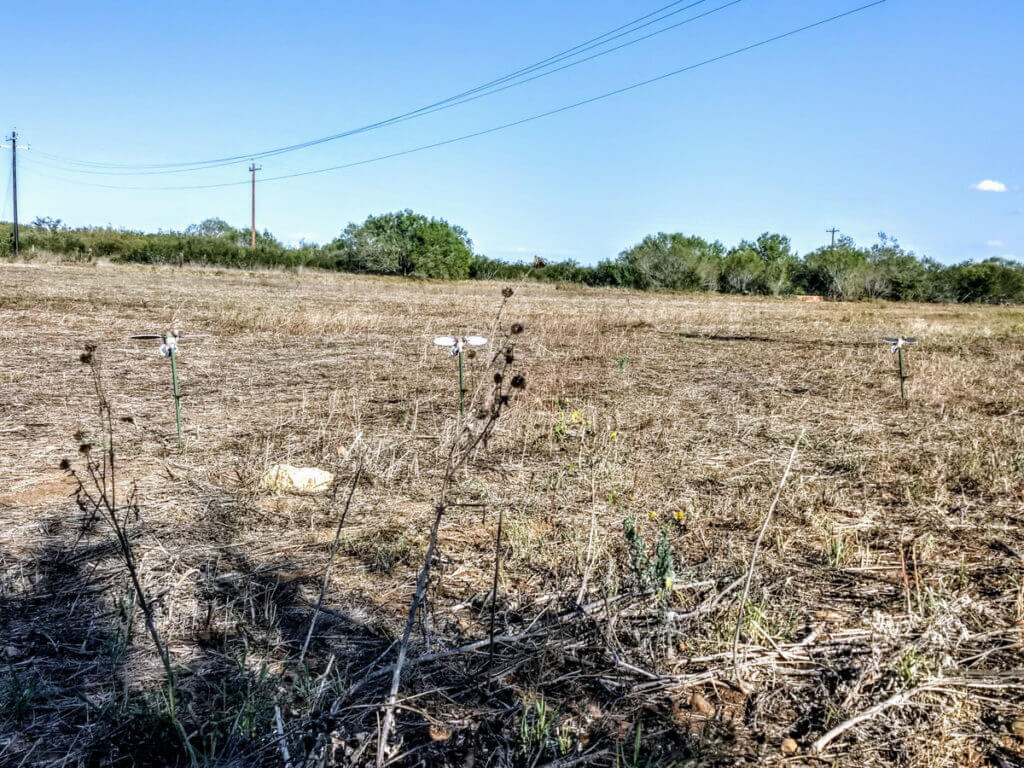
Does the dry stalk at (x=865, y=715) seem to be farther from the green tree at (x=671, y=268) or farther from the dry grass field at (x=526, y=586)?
the green tree at (x=671, y=268)

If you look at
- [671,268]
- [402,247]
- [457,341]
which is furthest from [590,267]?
[457,341]

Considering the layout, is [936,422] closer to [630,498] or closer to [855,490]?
[855,490]

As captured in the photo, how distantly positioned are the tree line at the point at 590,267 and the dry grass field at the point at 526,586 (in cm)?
3662

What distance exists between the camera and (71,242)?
156ft

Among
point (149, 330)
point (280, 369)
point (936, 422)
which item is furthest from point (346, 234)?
point (936, 422)

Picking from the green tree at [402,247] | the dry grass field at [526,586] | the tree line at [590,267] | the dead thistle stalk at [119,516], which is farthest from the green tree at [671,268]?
the dead thistle stalk at [119,516]

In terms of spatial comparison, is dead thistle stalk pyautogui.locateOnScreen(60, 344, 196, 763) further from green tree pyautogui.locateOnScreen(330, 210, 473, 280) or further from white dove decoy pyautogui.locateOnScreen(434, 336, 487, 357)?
green tree pyautogui.locateOnScreen(330, 210, 473, 280)

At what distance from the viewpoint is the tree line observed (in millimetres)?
47281

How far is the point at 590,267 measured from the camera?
5681 cm

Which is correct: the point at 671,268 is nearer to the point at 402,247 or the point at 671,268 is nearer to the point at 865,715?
the point at 402,247

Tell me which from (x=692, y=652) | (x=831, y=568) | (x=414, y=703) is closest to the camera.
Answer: (x=414, y=703)

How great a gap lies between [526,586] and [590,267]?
54613 mm

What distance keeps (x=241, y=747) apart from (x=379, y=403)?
5.39 meters

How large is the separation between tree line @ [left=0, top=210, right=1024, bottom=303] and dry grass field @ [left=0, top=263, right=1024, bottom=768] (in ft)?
120
